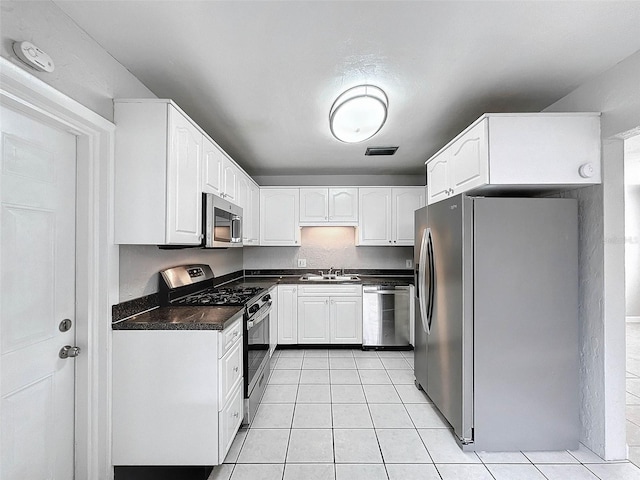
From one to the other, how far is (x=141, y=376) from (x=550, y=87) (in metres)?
3.19

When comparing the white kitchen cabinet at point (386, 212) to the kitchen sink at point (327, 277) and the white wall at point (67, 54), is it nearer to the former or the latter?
the kitchen sink at point (327, 277)

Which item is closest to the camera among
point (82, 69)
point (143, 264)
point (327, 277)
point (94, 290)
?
point (82, 69)

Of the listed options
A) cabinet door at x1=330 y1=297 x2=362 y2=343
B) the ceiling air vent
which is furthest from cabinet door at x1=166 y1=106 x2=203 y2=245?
cabinet door at x1=330 y1=297 x2=362 y2=343

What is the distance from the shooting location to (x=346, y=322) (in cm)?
415

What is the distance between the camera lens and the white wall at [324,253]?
15.8 feet

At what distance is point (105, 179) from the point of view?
1783 mm

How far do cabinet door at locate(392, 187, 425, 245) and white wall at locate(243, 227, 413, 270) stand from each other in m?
0.42

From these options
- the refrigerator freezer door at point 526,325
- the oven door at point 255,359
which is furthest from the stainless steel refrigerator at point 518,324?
the oven door at point 255,359

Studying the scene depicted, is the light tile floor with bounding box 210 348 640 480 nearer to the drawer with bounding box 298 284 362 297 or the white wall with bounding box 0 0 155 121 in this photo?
the drawer with bounding box 298 284 362 297

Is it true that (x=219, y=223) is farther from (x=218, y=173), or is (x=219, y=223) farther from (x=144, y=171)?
(x=144, y=171)

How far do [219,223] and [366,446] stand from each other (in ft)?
6.44

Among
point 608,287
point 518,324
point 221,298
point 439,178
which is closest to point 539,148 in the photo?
point 439,178

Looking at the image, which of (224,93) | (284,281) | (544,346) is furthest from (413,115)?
(284,281)

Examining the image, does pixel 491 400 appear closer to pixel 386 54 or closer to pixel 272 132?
pixel 386 54
